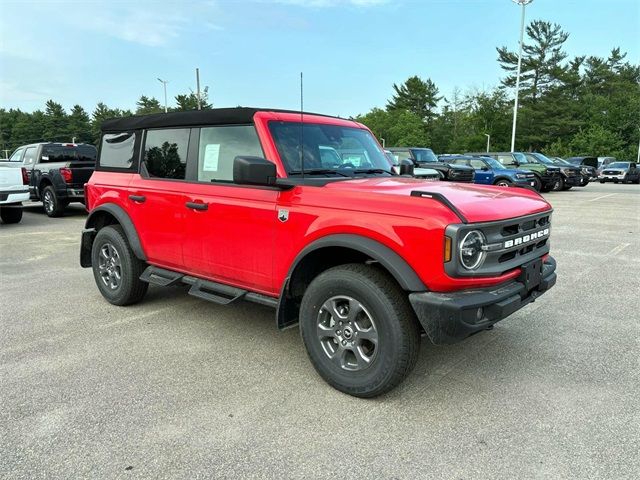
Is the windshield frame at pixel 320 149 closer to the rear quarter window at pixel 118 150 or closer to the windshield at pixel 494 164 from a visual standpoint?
the rear quarter window at pixel 118 150

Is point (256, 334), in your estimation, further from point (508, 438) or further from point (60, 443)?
point (508, 438)

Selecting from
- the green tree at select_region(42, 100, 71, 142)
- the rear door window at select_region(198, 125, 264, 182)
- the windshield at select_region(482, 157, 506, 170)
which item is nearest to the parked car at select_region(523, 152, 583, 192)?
the windshield at select_region(482, 157, 506, 170)

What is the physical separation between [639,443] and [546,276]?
1.27 m

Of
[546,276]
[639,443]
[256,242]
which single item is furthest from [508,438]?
[256,242]

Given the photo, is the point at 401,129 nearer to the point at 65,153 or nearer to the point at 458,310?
the point at 65,153

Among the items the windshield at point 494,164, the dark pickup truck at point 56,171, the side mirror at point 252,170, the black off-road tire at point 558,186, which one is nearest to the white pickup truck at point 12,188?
the dark pickup truck at point 56,171

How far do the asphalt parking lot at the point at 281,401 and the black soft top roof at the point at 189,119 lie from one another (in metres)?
1.85

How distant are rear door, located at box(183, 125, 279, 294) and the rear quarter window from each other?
3.41 ft

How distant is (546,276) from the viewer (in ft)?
11.9

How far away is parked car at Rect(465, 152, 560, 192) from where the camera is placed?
20391mm

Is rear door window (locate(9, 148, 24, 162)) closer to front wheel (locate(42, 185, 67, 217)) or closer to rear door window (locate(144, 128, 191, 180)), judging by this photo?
front wheel (locate(42, 185, 67, 217))

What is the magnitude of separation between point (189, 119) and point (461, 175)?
16.9 metres

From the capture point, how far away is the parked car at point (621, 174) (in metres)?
29.0

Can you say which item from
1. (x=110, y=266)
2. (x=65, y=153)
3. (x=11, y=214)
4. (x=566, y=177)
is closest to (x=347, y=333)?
(x=110, y=266)
